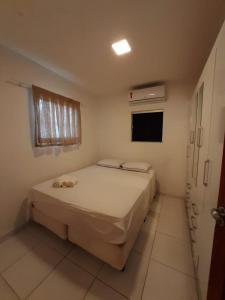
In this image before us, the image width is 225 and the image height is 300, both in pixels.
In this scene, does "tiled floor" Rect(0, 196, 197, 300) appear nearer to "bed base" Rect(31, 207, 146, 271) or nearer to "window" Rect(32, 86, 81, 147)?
"bed base" Rect(31, 207, 146, 271)

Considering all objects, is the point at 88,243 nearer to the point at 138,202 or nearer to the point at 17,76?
the point at 138,202

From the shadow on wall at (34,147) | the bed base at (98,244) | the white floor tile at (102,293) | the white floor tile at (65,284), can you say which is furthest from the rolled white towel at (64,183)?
the white floor tile at (102,293)

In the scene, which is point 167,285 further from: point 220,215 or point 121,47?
point 121,47

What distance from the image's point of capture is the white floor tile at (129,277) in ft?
3.82

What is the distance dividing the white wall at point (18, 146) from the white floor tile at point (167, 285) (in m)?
1.89

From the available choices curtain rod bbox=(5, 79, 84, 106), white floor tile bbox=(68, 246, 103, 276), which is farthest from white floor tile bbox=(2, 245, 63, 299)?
curtain rod bbox=(5, 79, 84, 106)

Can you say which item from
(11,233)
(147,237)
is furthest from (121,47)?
(11,233)

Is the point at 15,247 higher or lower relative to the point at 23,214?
lower

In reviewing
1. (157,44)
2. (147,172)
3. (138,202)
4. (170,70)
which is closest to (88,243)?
(138,202)

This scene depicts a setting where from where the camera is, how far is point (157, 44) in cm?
163

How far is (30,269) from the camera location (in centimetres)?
135

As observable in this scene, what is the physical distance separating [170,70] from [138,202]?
2249 mm

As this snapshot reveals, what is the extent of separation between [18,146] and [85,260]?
173 cm

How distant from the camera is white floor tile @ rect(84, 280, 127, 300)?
3.65 ft
